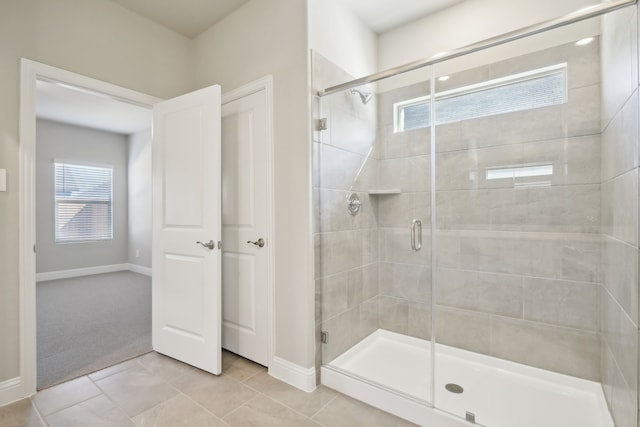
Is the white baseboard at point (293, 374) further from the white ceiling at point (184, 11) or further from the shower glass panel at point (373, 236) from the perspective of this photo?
the white ceiling at point (184, 11)

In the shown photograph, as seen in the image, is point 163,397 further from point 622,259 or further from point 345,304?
point 622,259

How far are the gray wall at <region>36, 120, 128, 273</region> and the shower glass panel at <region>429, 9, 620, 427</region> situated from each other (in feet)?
20.2

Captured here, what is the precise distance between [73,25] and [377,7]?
7.12ft

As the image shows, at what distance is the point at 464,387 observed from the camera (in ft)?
6.68

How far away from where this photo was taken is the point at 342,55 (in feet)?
8.11

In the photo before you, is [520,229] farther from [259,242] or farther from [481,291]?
[259,242]

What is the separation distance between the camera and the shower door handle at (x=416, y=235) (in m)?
2.47

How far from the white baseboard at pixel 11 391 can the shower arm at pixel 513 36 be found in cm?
255

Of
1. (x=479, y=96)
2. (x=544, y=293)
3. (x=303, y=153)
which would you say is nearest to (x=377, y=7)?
(x=479, y=96)

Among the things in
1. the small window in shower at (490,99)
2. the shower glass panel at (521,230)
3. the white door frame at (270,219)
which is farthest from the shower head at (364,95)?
the white door frame at (270,219)

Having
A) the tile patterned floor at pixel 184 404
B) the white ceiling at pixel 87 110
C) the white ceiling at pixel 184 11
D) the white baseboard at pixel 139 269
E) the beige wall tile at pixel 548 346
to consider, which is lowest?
the tile patterned floor at pixel 184 404

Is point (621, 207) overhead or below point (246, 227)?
overhead

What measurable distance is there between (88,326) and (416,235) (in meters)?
3.25

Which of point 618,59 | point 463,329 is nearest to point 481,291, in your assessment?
point 463,329
